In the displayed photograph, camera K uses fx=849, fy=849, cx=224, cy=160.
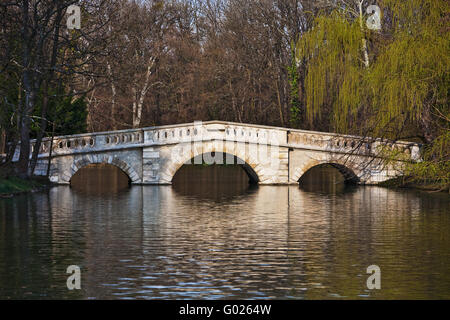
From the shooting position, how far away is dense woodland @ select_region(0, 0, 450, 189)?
22.8 m

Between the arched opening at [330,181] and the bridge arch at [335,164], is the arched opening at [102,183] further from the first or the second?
the arched opening at [330,181]

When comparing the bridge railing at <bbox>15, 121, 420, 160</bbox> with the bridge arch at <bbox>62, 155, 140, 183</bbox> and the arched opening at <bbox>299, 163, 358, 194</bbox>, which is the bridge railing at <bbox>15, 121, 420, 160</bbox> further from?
the arched opening at <bbox>299, 163, 358, 194</bbox>

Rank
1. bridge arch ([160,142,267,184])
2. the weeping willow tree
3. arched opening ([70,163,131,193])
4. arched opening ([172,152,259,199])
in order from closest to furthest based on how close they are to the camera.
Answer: the weeping willow tree
arched opening ([172,152,259,199])
arched opening ([70,163,131,193])
bridge arch ([160,142,267,184])

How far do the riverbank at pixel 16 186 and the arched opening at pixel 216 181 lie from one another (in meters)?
4.58

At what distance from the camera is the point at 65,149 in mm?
29156

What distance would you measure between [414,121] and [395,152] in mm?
1326

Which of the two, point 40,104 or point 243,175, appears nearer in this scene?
point 40,104

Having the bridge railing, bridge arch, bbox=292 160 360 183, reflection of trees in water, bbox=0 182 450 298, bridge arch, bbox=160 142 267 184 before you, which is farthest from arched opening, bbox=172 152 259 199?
reflection of trees in water, bbox=0 182 450 298

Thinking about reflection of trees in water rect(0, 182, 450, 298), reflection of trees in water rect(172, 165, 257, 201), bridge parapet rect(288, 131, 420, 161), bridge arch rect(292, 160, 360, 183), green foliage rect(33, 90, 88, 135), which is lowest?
reflection of trees in water rect(0, 182, 450, 298)

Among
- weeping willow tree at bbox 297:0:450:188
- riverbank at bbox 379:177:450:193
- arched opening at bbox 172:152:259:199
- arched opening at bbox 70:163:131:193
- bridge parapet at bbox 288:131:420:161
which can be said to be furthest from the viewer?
arched opening at bbox 70:163:131:193

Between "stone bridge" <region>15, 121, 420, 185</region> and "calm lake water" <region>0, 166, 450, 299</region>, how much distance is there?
4.67 m

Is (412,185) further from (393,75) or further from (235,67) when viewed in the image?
(235,67)
